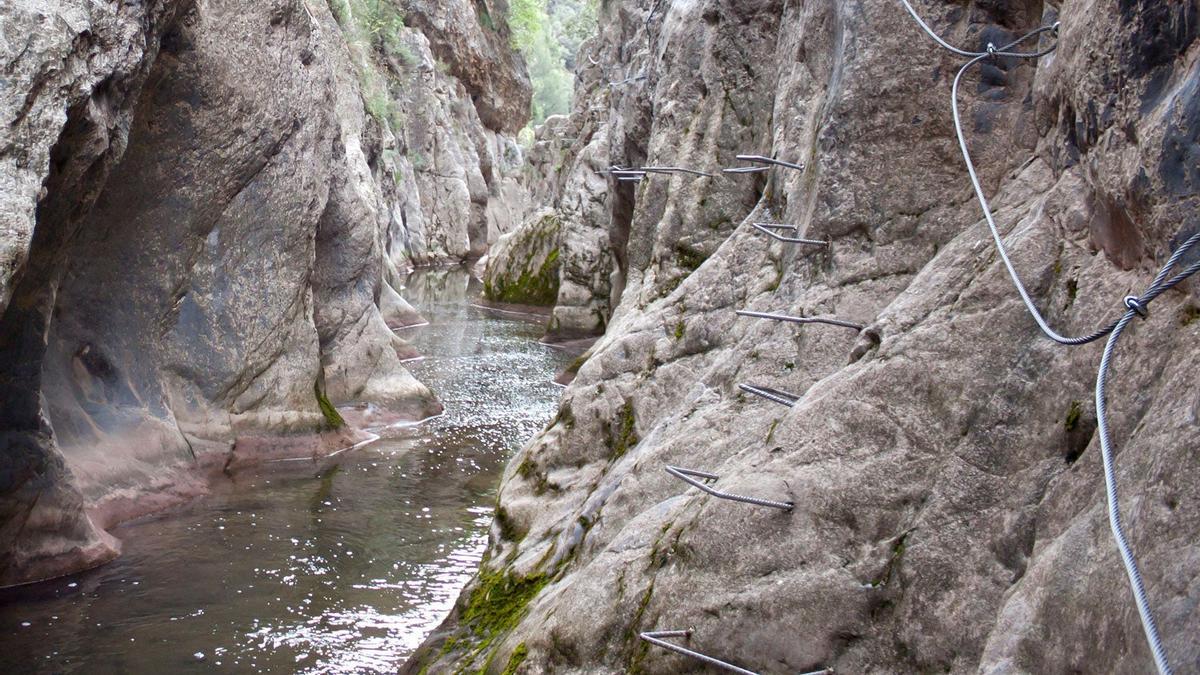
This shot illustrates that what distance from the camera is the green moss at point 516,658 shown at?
4.97 m

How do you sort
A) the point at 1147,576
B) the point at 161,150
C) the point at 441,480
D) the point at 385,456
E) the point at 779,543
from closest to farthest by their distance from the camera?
the point at 1147,576, the point at 779,543, the point at 161,150, the point at 441,480, the point at 385,456

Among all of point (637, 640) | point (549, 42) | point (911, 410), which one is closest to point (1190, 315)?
point (911, 410)

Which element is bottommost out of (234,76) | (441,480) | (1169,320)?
(441,480)

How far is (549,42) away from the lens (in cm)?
7644

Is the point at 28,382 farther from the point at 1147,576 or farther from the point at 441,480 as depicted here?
the point at 1147,576

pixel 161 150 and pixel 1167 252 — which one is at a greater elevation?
pixel 161 150

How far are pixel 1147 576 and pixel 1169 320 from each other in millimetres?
795

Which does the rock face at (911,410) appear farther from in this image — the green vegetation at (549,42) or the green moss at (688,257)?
the green vegetation at (549,42)

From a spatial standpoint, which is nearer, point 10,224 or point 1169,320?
point 1169,320

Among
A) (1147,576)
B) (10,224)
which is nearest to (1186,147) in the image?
(1147,576)

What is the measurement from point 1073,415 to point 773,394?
6.43 ft

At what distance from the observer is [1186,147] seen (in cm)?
305

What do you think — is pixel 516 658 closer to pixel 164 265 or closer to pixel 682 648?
pixel 682 648

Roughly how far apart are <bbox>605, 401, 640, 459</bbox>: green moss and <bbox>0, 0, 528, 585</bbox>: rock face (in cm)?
368
